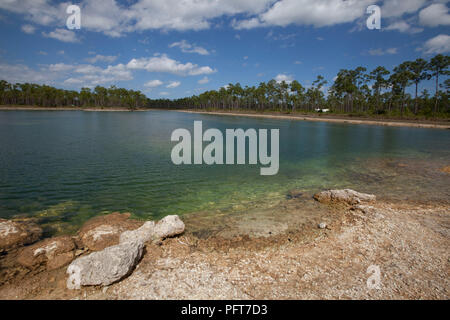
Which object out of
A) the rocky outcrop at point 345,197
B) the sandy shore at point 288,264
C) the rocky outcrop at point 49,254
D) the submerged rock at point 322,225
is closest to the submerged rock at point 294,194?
the rocky outcrop at point 345,197

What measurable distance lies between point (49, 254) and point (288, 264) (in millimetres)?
6681

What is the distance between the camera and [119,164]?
16.9 meters

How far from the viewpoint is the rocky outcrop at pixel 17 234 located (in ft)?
22.5

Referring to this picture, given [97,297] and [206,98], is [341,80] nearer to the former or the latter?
[206,98]

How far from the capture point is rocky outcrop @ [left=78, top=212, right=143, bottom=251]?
23.0 feet

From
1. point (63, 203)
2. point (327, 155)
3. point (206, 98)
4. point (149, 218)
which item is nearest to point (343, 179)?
point (327, 155)

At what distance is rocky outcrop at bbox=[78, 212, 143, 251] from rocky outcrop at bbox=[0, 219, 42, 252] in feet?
4.58

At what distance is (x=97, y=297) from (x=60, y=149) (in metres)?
21.5

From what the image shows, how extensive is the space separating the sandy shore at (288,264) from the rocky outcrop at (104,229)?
4.36 feet

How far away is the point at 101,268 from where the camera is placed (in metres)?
5.19

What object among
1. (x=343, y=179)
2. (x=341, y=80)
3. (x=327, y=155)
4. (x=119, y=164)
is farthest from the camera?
(x=341, y=80)

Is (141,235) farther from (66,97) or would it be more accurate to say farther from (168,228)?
(66,97)

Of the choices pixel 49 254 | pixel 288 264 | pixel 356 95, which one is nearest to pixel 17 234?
pixel 49 254

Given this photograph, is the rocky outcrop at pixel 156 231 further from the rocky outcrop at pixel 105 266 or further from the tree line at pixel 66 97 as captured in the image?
the tree line at pixel 66 97
